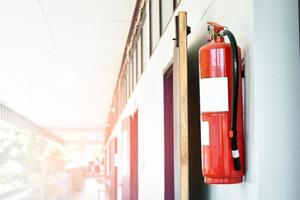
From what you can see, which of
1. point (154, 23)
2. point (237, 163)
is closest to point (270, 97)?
point (237, 163)

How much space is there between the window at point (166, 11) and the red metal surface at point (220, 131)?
1482 mm

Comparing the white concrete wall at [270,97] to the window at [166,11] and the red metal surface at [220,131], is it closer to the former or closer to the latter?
the red metal surface at [220,131]

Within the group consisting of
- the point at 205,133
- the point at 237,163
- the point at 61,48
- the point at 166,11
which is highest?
the point at 61,48

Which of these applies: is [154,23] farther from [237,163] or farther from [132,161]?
[237,163]

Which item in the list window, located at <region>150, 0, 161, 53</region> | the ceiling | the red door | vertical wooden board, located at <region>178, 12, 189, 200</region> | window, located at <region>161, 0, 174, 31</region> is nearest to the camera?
vertical wooden board, located at <region>178, 12, 189, 200</region>

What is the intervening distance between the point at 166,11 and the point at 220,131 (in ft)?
6.05

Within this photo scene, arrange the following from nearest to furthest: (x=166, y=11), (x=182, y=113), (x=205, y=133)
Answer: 1. (x=205, y=133)
2. (x=182, y=113)
3. (x=166, y=11)

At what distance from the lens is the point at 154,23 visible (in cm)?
387

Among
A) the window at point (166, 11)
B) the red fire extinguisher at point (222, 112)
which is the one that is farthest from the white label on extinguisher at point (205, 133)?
the window at point (166, 11)

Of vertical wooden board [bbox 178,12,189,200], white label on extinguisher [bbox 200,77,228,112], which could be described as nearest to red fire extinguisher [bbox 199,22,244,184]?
white label on extinguisher [bbox 200,77,228,112]

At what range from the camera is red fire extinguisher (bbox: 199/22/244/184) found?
60.7 inches

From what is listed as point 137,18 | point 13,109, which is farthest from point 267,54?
point 13,109

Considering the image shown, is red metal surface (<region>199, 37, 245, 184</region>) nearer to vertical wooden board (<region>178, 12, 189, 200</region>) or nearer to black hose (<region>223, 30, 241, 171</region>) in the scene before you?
black hose (<region>223, 30, 241, 171</region>)

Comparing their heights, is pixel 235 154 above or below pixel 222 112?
below
